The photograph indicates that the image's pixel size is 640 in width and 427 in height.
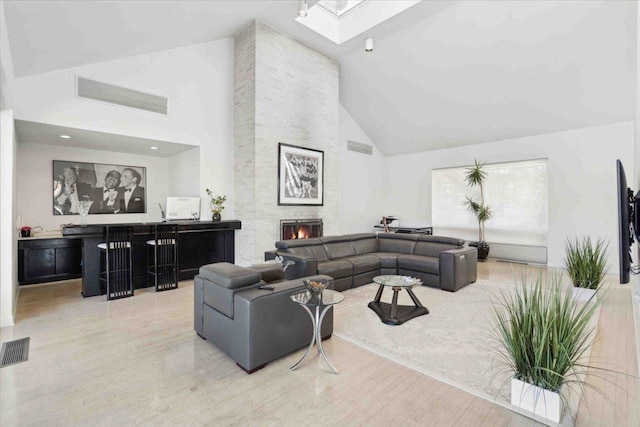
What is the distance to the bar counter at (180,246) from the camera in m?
4.39

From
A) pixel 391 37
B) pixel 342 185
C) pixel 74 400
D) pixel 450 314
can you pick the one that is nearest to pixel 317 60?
pixel 391 37

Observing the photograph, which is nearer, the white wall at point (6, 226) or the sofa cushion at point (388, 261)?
the white wall at point (6, 226)

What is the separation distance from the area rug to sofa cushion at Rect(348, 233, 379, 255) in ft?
4.14

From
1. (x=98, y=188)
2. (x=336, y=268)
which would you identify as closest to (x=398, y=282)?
(x=336, y=268)

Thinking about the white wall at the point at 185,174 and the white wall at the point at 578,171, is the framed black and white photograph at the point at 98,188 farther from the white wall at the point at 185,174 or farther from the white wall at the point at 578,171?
the white wall at the point at 578,171

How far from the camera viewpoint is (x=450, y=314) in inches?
144

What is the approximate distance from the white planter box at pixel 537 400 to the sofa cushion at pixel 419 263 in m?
2.84

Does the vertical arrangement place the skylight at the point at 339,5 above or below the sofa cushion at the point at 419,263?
above

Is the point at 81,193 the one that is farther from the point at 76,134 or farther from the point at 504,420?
the point at 504,420

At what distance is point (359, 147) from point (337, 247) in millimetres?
4408

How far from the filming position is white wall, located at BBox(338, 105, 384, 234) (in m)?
8.42

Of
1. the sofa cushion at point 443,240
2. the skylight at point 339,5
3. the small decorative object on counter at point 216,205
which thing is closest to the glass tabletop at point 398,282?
the sofa cushion at point 443,240

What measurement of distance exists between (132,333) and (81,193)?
3873mm

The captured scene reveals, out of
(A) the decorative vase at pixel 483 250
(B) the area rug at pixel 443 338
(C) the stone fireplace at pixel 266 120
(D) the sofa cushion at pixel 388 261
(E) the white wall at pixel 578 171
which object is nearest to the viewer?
(B) the area rug at pixel 443 338
